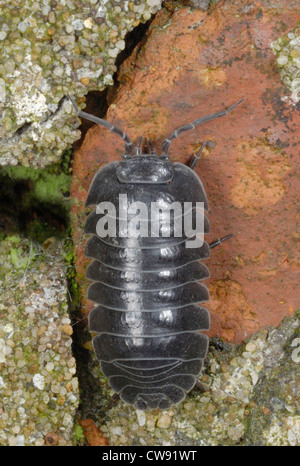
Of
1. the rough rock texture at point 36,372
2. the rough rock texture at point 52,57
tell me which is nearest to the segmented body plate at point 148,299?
the rough rock texture at point 36,372

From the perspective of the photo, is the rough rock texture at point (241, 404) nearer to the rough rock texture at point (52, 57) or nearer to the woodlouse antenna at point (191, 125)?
the woodlouse antenna at point (191, 125)

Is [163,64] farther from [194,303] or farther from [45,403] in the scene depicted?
[45,403]

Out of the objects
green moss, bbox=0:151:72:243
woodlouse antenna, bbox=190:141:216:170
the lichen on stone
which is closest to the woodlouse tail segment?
woodlouse antenna, bbox=190:141:216:170

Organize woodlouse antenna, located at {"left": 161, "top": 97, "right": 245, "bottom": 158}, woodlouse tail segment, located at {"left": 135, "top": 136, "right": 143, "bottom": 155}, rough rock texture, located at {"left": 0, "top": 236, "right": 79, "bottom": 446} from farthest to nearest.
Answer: rough rock texture, located at {"left": 0, "top": 236, "right": 79, "bottom": 446} → woodlouse tail segment, located at {"left": 135, "top": 136, "right": 143, "bottom": 155} → woodlouse antenna, located at {"left": 161, "top": 97, "right": 245, "bottom": 158}

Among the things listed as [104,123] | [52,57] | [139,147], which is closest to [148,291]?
[139,147]

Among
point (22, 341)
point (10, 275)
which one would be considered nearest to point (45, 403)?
point (22, 341)

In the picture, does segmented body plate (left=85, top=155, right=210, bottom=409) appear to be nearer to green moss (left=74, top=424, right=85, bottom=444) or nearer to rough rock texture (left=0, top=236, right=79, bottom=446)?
rough rock texture (left=0, top=236, right=79, bottom=446)
